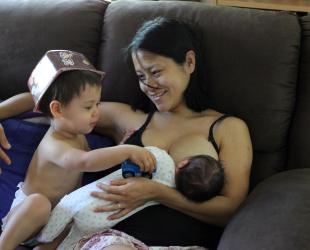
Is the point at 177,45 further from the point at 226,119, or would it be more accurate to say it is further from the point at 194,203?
the point at 194,203

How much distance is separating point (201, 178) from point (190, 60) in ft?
1.37

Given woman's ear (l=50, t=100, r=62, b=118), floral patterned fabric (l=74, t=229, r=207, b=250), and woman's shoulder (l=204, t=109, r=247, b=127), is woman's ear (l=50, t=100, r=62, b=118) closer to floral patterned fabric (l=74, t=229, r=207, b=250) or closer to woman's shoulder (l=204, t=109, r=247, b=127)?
floral patterned fabric (l=74, t=229, r=207, b=250)

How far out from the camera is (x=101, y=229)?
140 centimetres

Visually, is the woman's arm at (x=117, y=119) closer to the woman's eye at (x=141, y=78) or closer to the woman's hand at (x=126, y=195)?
the woman's eye at (x=141, y=78)

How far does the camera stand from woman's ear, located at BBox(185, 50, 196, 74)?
1530 mm

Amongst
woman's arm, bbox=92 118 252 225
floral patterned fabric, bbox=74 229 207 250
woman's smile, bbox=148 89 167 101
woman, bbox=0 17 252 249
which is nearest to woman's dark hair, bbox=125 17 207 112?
woman, bbox=0 17 252 249

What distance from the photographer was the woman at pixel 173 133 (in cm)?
140

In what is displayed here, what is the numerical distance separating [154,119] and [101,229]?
17.4 inches

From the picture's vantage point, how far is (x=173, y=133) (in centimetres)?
159

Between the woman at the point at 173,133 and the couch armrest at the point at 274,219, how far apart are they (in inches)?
5.0

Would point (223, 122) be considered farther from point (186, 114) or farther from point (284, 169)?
point (284, 169)

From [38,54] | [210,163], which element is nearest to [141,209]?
[210,163]

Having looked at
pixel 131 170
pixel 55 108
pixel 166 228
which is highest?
pixel 55 108

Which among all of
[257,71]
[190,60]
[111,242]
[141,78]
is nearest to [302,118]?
[257,71]
